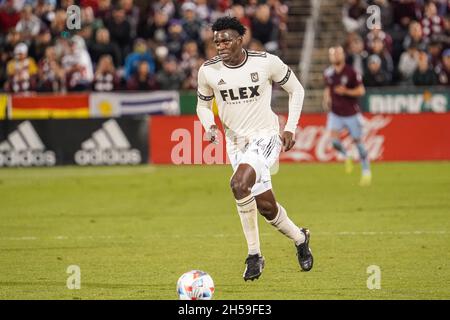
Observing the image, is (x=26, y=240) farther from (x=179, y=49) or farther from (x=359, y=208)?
(x=179, y=49)

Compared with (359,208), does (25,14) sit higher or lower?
higher

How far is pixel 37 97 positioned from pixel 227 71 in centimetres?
1487

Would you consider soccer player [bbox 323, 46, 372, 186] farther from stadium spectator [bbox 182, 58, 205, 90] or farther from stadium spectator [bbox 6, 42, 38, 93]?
stadium spectator [bbox 6, 42, 38, 93]

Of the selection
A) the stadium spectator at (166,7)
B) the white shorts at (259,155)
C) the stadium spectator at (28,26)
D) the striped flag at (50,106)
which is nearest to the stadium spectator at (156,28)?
the stadium spectator at (166,7)

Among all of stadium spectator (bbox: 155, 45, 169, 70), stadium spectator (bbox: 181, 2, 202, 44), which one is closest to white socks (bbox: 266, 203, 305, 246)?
stadium spectator (bbox: 155, 45, 169, 70)

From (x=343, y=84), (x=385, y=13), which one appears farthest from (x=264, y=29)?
(x=343, y=84)

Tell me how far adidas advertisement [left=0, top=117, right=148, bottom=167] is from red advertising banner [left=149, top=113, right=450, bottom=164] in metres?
0.54

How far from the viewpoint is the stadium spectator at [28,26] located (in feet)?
91.6

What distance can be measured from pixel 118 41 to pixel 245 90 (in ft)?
58.4

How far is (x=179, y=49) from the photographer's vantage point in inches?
1101

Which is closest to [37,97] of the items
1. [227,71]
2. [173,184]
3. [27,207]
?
[173,184]

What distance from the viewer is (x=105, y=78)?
26.2 metres

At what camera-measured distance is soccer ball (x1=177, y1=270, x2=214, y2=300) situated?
28.9 feet

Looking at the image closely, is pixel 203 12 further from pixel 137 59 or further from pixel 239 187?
pixel 239 187
